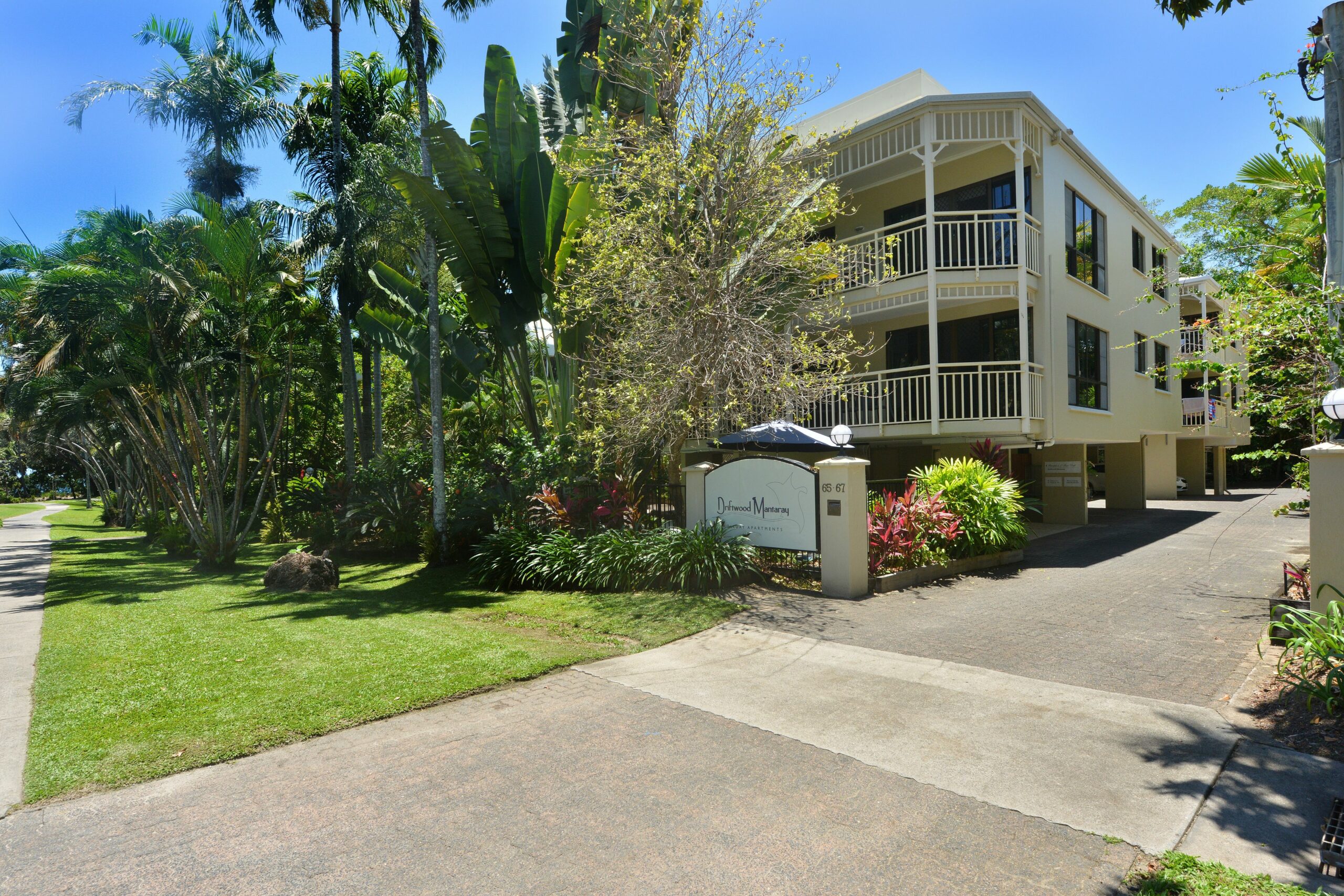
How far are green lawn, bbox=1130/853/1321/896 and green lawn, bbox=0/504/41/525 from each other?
45.1m

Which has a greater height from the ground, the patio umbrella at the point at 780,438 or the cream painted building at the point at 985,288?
the cream painted building at the point at 985,288

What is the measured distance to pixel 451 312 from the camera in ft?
65.4

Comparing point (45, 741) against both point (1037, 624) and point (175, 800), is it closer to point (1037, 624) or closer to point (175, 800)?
point (175, 800)

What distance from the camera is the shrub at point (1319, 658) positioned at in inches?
198

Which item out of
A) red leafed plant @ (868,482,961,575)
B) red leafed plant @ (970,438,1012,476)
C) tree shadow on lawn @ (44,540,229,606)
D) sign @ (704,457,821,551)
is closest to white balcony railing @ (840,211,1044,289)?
red leafed plant @ (970,438,1012,476)

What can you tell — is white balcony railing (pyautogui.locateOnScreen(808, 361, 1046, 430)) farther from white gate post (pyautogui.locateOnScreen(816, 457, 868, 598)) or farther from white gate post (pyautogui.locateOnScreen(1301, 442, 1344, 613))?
white gate post (pyautogui.locateOnScreen(1301, 442, 1344, 613))

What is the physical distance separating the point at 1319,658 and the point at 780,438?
686cm

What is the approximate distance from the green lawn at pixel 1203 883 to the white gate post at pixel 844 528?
6.32m

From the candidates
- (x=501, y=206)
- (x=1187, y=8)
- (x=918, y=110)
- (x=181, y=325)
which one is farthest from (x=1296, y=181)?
(x=181, y=325)

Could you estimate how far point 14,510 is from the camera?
53.7 m

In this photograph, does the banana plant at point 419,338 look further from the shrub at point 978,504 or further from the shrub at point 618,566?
the shrub at point 978,504

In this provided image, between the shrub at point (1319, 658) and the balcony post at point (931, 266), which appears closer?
the shrub at point (1319, 658)

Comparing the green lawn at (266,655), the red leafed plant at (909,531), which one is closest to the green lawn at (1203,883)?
the green lawn at (266,655)

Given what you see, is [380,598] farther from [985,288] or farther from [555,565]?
[985,288]
